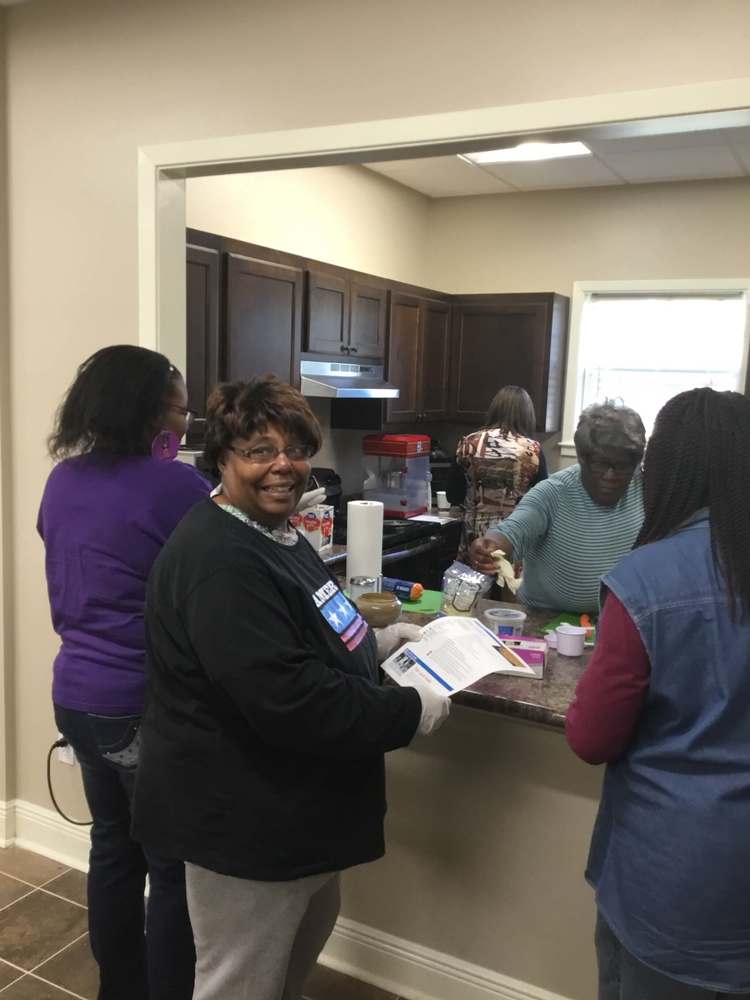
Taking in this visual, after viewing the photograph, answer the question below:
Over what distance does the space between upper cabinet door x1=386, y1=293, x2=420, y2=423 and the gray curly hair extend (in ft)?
7.88

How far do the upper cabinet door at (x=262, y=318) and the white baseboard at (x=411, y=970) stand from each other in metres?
2.06

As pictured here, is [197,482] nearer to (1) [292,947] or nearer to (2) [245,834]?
(2) [245,834]

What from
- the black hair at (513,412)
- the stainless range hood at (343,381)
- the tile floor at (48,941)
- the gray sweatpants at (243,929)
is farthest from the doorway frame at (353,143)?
the black hair at (513,412)

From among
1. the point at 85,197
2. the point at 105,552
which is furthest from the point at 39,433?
the point at 105,552

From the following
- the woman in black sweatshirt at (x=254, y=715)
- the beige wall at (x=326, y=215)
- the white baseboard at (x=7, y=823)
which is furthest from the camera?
the beige wall at (x=326, y=215)

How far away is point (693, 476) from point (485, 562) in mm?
1232

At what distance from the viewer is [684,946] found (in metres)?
1.20

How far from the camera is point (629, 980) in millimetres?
1293

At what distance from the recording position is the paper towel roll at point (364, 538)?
7.92 ft

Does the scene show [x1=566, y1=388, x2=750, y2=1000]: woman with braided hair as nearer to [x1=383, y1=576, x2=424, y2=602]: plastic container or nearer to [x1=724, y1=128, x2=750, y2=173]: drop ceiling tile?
[x1=383, y1=576, x2=424, y2=602]: plastic container

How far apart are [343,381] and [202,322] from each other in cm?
107

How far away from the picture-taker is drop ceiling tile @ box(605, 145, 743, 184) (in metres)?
4.29

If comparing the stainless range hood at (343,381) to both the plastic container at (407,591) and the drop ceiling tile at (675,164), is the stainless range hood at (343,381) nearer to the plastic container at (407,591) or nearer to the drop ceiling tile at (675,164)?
the plastic container at (407,591)

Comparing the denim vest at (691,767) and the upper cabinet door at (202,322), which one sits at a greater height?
the upper cabinet door at (202,322)
